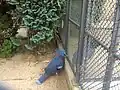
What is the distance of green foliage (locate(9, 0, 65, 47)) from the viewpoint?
356cm

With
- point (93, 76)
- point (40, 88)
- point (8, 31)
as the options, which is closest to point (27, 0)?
point (8, 31)

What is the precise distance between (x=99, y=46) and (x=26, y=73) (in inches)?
72.3

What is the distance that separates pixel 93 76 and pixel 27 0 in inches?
71.9

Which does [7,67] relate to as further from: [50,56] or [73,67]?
[73,67]

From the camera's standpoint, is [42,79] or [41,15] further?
[41,15]

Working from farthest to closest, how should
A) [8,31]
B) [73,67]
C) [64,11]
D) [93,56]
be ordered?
[8,31]
[64,11]
[73,67]
[93,56]

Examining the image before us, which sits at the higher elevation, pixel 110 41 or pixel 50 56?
pixel 110 41

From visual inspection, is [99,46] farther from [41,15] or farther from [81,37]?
[41,15]

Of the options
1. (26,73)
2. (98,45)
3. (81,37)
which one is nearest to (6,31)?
(26,73)

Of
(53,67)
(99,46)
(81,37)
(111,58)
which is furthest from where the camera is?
(53,67)

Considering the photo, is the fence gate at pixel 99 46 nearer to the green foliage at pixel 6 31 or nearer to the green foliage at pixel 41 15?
the green foliage at pixel 41 15

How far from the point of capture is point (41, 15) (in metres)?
3.55

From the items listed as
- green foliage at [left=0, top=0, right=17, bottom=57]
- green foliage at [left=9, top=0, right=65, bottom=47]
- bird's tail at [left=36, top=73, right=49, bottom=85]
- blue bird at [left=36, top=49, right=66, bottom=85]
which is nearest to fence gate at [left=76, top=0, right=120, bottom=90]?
blue bird at [left=36, top=49, right=66, bottom=85]

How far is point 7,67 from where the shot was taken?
3863mm
